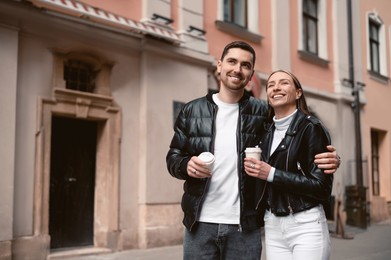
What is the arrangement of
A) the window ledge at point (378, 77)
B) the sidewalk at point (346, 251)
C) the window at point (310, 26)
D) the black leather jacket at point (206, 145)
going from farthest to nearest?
the window ledge at point (378, 77), the window at point (310, 26), the sidewalk at point (346, 251), the black leather jacket at point (206, 145)

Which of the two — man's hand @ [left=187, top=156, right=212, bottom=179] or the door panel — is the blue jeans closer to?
man's hand @ [left=187, top=156, right=212, bottom=179]

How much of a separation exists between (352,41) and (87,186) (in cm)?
956

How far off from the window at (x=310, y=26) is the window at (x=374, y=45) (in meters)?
3.03

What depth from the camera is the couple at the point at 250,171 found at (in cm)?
257

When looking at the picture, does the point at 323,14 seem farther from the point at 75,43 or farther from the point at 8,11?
the point at 8,11

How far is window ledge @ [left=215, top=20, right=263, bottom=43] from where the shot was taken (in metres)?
10.3

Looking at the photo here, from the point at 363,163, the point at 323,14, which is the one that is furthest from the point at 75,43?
the point at 363,163

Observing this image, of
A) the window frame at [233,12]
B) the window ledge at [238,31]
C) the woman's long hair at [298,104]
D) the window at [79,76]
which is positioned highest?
the window frame at [233,12]

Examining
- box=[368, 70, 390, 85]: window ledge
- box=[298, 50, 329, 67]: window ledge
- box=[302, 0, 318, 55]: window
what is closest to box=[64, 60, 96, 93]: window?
box=[298, 50, 329, 67]: window ledge

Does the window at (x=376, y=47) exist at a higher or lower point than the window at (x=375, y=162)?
higher

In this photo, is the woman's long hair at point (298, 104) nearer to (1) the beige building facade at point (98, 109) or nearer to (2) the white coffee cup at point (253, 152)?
(2) the white coffee cup at point (253, 152)

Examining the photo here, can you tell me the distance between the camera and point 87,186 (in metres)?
8.28

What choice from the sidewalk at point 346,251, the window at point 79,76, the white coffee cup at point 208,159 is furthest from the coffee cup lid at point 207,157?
the window at point 79,76

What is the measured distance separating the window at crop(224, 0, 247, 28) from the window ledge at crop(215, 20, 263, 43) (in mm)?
234
